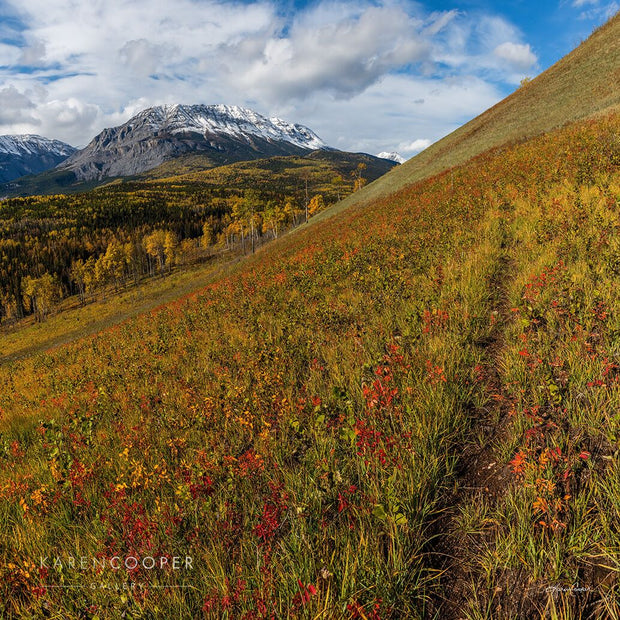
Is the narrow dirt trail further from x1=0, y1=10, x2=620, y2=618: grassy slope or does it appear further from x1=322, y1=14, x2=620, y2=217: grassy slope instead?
x1=322, y1=14, x2=620, y2=217: grassy slope

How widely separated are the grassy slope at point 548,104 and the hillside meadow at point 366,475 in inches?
1050

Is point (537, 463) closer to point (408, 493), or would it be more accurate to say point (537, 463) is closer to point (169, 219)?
point (408, 493)

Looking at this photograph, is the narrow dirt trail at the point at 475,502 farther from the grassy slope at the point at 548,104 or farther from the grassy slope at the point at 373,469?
the grassy slope at the point at 548,104

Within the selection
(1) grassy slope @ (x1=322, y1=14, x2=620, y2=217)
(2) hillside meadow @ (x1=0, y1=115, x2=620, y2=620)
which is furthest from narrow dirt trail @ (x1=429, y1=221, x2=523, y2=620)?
(1) grassy slope @ (x1=322, y1=14, x2=620, y2=217)

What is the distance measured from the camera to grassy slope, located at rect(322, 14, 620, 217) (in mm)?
24891

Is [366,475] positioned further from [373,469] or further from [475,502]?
[475,502]

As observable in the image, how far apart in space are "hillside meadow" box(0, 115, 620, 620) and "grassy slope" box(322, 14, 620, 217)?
2667 centimetres

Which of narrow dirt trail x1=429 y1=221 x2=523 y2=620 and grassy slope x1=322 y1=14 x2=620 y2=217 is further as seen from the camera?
grassy slope x1=322 y1=14 x2=620 y2=217

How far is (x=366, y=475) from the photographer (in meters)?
2.67

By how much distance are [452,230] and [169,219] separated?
171 metres

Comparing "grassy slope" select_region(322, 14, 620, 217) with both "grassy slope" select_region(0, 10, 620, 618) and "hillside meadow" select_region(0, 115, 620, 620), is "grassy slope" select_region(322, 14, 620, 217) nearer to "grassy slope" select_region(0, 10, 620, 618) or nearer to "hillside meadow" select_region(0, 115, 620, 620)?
"grassy slope" select_region(0, 10, 620, 618)

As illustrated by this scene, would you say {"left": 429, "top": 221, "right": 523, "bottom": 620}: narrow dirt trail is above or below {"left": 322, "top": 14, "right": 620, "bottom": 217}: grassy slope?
below

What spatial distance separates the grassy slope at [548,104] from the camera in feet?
81.7

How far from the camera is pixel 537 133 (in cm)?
2389
